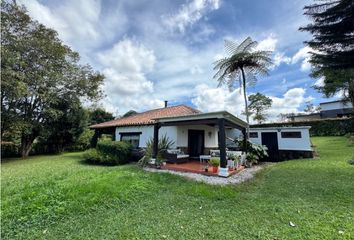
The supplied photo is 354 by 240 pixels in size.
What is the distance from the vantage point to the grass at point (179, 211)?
367cm

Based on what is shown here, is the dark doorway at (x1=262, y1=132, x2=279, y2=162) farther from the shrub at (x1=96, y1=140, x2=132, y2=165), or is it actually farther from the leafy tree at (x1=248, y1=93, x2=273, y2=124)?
the leafy tree at (x1=248, y1=93, x2=273, y2=124)

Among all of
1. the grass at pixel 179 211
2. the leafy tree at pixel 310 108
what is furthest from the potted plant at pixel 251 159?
the leafy tree at pixel 310 108

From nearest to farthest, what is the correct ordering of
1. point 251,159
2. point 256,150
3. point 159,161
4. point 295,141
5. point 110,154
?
1. point 159,161
2. point 251,159
3. point 110,154
4. point 256,150
5. point 295,141

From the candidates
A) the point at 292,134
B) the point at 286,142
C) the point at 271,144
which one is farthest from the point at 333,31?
the point at 271,144

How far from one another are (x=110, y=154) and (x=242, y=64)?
37.6ft

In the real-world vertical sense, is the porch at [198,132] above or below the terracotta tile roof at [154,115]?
below

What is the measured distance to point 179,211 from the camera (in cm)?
472

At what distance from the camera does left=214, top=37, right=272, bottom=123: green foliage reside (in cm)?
1283

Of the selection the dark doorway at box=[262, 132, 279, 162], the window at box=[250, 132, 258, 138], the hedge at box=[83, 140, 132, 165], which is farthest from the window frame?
the hedge at box=[83, 140, 132, 165]

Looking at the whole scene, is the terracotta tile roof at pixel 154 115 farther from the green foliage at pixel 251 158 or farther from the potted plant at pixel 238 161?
the green foliage at pixel 251 158

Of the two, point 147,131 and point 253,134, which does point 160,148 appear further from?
point 253,134

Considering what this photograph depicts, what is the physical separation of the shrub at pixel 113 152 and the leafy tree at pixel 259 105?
27.7 meters

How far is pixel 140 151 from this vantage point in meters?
13.3

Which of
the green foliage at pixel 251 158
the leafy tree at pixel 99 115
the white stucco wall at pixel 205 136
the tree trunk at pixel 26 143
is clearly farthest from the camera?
the leafy tree at pixel 99 115
